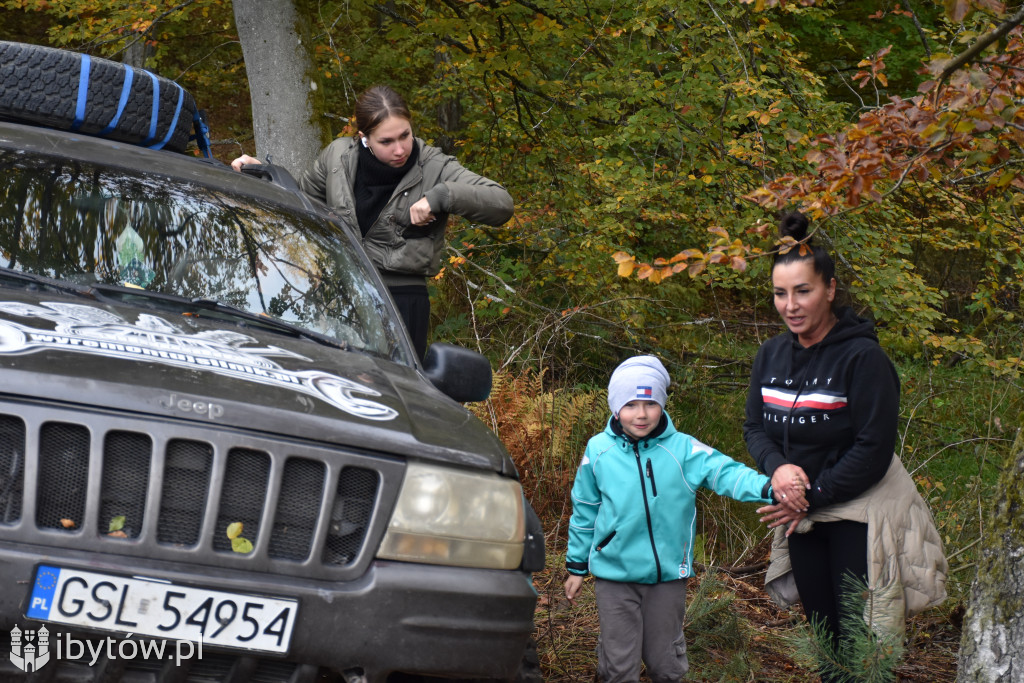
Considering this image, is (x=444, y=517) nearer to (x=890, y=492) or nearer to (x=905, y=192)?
(x=890, y=492)

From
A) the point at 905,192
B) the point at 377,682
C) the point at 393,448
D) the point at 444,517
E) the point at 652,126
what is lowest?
the point at 377,682

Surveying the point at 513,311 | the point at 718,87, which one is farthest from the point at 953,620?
the point at 718,87

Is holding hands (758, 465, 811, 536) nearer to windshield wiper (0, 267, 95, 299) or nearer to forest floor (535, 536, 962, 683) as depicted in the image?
forest floor (535, 536, 962, 683)

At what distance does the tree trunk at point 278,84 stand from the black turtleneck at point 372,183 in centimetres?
231

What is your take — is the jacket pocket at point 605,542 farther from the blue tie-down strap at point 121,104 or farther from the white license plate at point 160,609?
the blue tie-down strap at point 121,104

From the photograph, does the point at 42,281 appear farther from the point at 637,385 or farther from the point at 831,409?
the point at 831,409

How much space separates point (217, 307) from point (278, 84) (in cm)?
439

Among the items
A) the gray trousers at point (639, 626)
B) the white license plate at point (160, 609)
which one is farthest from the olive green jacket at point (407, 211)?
the white license plate at point (160, 609)

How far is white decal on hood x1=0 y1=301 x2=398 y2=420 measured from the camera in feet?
8.21

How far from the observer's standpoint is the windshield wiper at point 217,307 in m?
3.13

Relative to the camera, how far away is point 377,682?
2.43 m

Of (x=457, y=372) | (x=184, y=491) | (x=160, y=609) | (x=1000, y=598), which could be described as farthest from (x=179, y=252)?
(x=1000, y=598)

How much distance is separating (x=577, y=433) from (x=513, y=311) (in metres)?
1.78

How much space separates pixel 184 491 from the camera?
2350 millimetres
